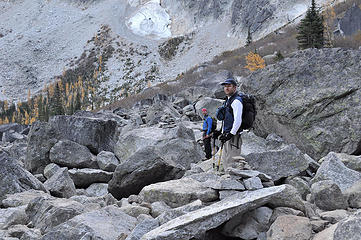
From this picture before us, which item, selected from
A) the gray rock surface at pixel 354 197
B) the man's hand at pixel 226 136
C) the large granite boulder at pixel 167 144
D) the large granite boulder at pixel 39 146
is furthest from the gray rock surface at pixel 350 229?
the large granite boulder at pixel 39 146

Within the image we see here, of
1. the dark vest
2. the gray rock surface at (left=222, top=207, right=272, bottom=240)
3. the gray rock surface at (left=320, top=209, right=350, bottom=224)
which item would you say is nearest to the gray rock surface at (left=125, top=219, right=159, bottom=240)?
the gray rock surface at (left=222, top=207, right=272, bottom=240)

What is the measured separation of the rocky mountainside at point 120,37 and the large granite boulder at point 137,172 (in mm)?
72653

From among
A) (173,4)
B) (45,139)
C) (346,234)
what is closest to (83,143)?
(45,139)

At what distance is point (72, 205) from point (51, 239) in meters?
1.57

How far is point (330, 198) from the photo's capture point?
5.22 meters

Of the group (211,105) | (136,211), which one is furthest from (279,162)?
(211,105)

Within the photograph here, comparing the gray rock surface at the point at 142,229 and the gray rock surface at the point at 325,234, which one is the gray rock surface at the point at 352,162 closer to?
the gray rock surface at the point at 325,234

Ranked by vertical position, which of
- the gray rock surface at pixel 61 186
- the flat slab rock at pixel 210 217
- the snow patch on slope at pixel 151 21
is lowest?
the gray rock surface at pixel 61 186

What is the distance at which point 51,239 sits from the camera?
442cm

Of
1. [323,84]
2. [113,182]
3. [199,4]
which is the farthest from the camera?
[199,4]

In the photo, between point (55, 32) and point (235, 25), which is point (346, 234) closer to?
point (235, 25)

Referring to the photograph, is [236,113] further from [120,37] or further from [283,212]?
[120,37]

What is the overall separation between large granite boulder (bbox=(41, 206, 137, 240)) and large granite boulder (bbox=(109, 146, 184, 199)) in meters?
2.75

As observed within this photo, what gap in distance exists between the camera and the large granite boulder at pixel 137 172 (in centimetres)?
827
